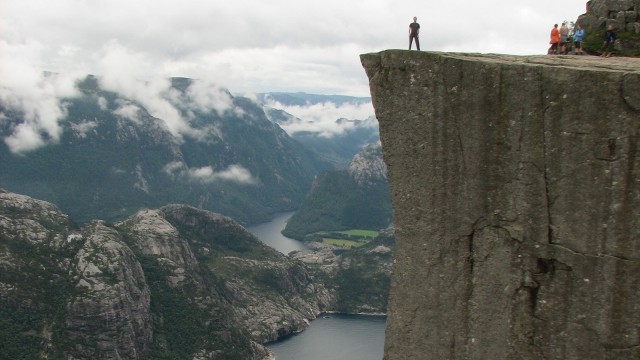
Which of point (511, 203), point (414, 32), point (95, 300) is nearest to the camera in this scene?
point (511, 203)

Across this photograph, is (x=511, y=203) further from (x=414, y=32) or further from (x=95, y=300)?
(x=95, y=300)

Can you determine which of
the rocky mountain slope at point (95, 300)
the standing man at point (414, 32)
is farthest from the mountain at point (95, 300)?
the standing man at point (414, 32)

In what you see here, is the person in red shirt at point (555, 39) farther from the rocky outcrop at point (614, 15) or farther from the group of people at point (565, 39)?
the rocky outcrop at point (614, 15)

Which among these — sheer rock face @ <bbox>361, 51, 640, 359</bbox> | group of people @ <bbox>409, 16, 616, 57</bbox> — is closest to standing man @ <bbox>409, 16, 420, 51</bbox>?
group of people @ <bbox>409, 16, 616, 57</bbox>

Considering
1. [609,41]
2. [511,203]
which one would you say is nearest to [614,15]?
[609,41]

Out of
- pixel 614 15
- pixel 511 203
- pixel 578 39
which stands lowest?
pixel 511 203

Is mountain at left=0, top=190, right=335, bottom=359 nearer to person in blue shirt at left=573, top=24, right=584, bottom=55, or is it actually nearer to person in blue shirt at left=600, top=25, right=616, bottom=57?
person in blue shirt at left=573, top=24, right=584, bottom=55

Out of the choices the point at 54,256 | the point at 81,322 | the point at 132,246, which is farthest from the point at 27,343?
the point at 132,246
